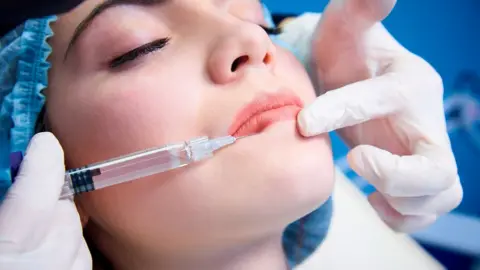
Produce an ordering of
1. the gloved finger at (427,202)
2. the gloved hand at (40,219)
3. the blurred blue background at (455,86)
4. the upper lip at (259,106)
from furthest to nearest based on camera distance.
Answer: the blurred blue background at (455,86)
the gloved finger at (427,202)
the upper lip at (259,106)
the gloved hand at (40,219)

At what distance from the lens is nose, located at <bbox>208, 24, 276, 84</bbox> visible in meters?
0.84

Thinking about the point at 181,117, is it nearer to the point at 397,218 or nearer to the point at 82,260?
the point at 82,260

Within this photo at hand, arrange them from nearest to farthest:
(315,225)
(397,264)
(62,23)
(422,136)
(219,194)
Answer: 1. (219,194)
2. (62,23)
3. (422,136)
4. (315,225)
5. (397,264)

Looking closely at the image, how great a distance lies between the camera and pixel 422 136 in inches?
41.4

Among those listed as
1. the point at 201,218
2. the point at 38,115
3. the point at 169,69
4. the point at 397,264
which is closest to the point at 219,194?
the point at 201,218

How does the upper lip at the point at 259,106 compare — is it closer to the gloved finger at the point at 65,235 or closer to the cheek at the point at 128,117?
the cheek at the point at 128,117

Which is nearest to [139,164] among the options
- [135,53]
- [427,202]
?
[135,53]

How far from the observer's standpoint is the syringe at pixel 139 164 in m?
0.82

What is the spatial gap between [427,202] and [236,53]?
1.57 feet

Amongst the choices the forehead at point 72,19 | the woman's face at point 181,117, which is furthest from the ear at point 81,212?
the forehead at point 72,19

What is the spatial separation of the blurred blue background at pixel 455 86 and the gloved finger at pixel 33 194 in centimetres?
129

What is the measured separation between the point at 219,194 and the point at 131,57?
25 cm

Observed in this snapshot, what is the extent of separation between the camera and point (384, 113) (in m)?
1.03

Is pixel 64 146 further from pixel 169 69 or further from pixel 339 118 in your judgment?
pixel 339 118
